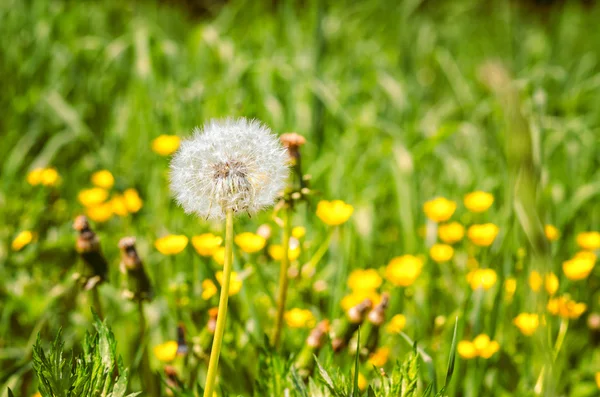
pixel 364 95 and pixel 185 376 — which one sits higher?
pixel 364 95

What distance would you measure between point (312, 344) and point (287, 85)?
5.36ft

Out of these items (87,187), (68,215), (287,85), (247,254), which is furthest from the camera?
(287,85)

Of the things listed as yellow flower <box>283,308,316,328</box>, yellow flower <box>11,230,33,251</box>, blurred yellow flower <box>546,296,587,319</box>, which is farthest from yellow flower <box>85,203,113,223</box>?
blurred yellow flower <box>546,296,587,319</box>

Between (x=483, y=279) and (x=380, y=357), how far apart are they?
0.31 metres

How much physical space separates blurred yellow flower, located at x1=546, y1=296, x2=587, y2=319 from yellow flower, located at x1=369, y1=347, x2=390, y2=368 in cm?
45

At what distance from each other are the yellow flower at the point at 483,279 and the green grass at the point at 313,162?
4 cm

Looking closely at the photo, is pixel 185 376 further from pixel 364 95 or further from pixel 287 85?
pixel 364 95

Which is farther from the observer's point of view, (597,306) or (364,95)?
(364,95)

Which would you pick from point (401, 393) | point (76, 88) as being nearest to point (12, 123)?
point (76, 88)

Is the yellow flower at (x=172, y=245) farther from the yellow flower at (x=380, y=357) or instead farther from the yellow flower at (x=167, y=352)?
the yellow flower at (x=380, y=357)

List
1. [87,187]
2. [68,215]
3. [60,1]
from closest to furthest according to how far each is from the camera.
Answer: [68,215] → [87,187] → [60,1]

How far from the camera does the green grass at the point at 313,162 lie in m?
1.40

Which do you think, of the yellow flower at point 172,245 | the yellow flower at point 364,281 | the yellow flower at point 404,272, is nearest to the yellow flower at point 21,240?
the yellow flower at point 172,245

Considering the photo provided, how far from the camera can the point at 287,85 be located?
8.49 ft
